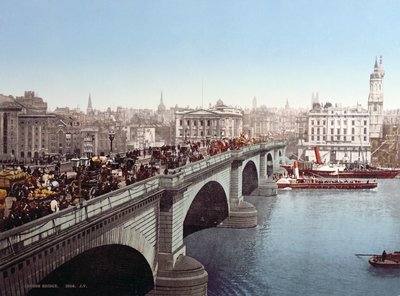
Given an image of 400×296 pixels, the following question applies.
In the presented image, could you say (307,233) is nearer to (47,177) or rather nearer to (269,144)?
(47,177)

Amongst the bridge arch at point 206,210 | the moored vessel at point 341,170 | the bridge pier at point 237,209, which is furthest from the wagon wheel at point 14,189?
the moored vessel at point 341,170

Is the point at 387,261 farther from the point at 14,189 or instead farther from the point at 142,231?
the point at 14,189

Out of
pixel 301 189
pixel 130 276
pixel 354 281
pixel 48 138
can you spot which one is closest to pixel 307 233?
pixel 354 281

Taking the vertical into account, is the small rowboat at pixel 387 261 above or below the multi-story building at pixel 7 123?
below

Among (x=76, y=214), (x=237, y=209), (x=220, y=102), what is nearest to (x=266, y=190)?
(x=237, y=209)

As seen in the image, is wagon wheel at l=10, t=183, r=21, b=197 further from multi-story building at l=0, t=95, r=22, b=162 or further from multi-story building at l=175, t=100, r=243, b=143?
multi-story building at l=175, t=100, r=243, b=143

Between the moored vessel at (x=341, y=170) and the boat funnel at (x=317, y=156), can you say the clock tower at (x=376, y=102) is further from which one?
the boat funnel at (x=317, y=156)
